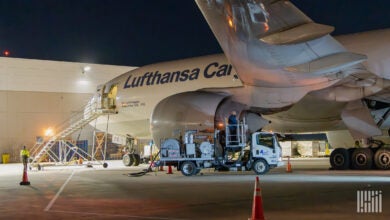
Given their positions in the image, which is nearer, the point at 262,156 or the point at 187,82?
the point at 262,156

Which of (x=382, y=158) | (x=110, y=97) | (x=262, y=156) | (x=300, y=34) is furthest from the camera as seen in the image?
(x=110, y=97)

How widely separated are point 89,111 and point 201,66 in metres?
9.12

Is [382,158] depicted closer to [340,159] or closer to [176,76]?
[340,159]

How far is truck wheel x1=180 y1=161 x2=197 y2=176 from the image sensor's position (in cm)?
1959

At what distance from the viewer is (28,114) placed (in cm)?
4566

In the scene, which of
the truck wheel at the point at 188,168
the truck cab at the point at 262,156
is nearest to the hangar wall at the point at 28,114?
the truck wheel at the point at 188,168

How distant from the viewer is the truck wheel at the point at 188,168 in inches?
771

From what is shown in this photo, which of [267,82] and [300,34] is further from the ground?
[300,34]

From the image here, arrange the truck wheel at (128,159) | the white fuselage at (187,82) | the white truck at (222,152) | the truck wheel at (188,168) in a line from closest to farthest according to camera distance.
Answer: the white fuselage at (187,82)
the white truck at (222,152)
the truck wheel at (188,168)
the truck wheel at (128,159)

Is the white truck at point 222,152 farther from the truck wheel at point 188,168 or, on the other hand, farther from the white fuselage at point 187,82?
the white fuselage at point 187,82

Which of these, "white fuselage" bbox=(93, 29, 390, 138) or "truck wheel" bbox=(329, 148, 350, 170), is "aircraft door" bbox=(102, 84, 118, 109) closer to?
"white fuselage" bbox=(93, 29, 390, 138)

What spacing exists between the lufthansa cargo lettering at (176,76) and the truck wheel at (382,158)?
670 centimetres

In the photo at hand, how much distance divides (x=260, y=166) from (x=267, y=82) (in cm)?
364

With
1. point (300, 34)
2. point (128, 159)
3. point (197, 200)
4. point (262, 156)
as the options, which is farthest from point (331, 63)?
point (128, 159)
